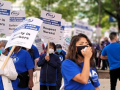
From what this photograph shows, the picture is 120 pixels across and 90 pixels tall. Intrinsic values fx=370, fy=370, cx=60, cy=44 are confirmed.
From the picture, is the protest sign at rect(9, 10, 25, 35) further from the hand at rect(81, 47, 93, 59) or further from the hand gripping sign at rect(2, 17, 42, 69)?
the hand at rect(81, 47, 93, 59)

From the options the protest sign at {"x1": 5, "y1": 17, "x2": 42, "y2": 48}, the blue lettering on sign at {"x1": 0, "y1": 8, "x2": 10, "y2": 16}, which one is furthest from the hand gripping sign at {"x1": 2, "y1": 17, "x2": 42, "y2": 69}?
the blue lettering on sign at {"x1": 0, "y1": 8, "x2": 10, "y2": 16}

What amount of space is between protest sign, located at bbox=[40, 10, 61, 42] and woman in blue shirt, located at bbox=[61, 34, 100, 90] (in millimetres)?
4396

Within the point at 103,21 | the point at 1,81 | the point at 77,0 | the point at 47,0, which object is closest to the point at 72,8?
the point at 77,0

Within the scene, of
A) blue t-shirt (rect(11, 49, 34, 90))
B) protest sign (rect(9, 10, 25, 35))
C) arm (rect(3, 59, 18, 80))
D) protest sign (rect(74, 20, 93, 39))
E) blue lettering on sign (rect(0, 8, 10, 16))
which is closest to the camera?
arm (rect(3, 59, 18, 80))

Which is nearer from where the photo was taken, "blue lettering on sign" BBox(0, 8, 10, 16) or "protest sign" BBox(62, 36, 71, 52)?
"blue lettering on sign" BBox(0, 8, 10, 16)

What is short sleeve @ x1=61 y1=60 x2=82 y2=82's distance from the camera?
4.28 meters

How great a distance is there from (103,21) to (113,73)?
129 feet

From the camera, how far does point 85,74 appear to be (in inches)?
165

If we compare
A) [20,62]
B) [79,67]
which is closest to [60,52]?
[20,62]

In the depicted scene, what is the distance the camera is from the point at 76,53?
442 centimetres

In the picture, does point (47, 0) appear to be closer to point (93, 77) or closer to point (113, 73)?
point (113, 73)

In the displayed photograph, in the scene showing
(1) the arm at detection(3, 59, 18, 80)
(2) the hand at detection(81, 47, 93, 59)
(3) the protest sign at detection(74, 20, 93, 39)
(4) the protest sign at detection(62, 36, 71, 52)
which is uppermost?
(2) the hand at detection(81, 47, 93, 59)

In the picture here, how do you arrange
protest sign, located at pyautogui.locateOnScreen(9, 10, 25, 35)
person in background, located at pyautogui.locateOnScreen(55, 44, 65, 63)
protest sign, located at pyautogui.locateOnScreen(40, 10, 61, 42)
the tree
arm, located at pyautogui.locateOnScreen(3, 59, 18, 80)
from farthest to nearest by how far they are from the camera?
the tree
person in background, located at pyautogui.locateOnScreen(55, 44, 65, 63)
protest sign, located at pyautogui.locateOnScreen(9, 10, 25, 35)
protest sign, located at pyautogui.locateOnScreen(40, 10, 61, 42)
arm, located at pyautogui.locateOnScreen(3, 59, 18, 80)

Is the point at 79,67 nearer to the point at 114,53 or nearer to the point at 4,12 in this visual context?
the point at 4,12
